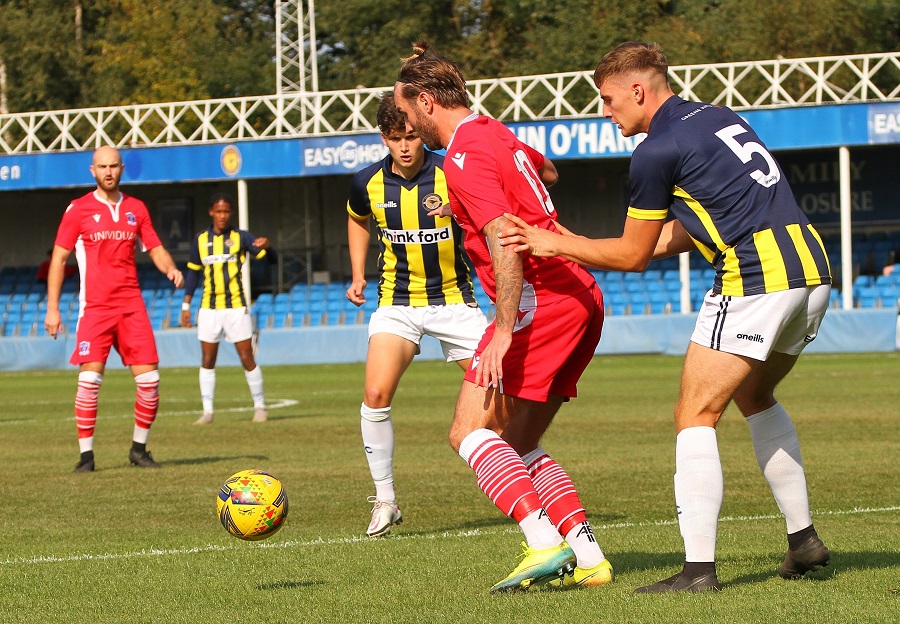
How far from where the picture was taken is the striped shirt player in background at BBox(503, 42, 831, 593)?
17.1ft

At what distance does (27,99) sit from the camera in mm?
55562

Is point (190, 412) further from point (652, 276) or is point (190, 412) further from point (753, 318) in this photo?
point (652, 276)

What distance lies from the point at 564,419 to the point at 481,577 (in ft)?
28.3

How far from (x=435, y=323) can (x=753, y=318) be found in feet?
9.62

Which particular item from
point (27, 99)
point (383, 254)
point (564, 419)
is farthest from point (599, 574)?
point (27, 99)

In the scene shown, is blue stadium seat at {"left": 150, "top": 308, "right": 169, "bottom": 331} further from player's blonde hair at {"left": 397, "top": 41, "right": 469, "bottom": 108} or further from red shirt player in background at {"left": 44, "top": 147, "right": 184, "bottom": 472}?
player's blonde hair at {"left": 397, "top": 41, "right": 469, "bottom": 108}

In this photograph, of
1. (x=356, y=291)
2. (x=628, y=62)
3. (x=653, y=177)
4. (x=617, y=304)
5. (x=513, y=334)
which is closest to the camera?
(x=653, y=177)

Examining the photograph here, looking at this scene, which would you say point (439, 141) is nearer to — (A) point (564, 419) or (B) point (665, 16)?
(A) point (564, 419)

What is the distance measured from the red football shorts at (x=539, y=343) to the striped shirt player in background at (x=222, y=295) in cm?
994

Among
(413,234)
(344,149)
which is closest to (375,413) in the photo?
(413,234)

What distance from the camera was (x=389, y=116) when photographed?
7230 mm

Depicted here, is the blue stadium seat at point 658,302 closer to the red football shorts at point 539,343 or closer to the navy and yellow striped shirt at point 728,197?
the red football shorts at point 539,343

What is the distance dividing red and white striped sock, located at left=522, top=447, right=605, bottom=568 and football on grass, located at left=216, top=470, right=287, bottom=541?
3.57 ft

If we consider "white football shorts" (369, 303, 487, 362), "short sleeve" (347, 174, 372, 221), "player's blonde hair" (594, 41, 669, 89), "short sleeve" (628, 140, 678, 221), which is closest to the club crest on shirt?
"short sleeve" (347, 174, 372, 221)
